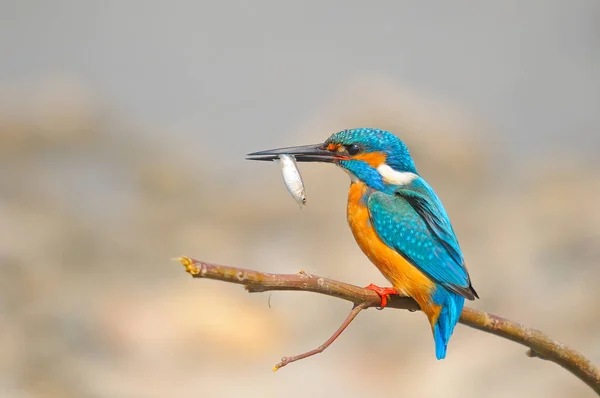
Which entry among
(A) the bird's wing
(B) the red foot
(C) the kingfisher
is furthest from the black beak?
(B) the red foot

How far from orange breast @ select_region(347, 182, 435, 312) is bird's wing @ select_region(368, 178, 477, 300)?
15mm

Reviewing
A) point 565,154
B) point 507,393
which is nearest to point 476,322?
point 507,393

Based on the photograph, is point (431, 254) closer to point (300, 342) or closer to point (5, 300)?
point (300, 342)

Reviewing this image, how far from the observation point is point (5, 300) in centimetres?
320

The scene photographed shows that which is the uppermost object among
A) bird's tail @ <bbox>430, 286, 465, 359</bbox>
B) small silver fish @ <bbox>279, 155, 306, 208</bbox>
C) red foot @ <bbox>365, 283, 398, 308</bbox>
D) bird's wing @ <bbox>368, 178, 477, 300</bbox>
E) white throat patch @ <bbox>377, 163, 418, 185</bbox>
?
small silver fish @ <bbox>279, 155, 306, 208</bbox>

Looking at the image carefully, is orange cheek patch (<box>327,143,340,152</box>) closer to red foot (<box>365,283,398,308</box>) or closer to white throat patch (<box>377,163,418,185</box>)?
white throat patch (<box>377,163,418,185</box>)

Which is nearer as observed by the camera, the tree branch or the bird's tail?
the tree branch

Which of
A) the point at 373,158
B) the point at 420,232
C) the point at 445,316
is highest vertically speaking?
the point at 373,158

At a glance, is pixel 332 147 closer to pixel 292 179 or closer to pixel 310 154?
pixel 310 154

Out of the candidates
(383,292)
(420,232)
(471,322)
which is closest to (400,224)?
(420,232)

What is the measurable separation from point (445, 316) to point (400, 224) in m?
0.20

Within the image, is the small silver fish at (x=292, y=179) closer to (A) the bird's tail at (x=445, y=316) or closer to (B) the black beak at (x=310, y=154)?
(B) the black beak at (x=310, y=154)

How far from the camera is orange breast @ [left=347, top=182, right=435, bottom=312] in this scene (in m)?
1.52

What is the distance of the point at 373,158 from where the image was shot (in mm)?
Result: 1607
